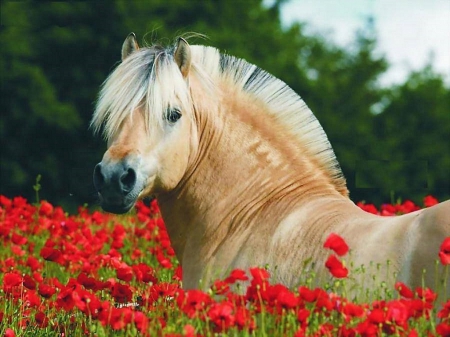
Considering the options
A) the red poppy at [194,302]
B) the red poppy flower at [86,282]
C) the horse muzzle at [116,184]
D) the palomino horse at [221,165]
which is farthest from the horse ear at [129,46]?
the red poppy at [194,302]

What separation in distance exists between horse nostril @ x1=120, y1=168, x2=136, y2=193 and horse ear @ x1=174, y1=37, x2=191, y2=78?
0.88 metres

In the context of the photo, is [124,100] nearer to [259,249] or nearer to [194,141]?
[194,141]

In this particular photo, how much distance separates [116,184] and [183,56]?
42.9 inches

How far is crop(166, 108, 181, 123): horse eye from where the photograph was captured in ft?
19.7

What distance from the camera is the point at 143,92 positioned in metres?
5.91

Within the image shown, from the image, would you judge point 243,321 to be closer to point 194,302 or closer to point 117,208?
point 194,302

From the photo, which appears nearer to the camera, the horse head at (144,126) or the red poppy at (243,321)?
the red poppy at (243,321)

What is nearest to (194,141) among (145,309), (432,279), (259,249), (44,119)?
(259,249)

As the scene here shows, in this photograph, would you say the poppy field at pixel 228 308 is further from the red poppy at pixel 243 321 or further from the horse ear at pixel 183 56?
the horse ear at pixel 183 56

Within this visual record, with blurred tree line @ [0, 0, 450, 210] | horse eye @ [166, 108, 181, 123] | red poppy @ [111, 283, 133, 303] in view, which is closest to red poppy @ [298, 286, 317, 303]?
red poppy @ [111, 283, 133, 303]

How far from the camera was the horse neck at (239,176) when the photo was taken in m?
6.24

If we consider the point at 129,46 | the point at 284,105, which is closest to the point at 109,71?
the point at 129,46

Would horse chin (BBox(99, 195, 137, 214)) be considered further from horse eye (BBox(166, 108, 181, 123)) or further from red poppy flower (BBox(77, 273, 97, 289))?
horse eye (BBox(166, 108, 181, 123))

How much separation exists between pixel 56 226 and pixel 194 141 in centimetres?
358
